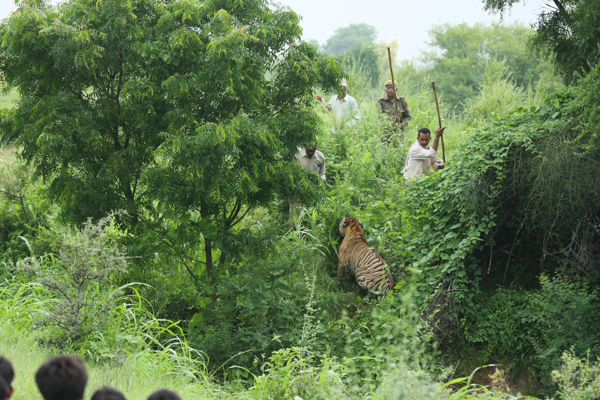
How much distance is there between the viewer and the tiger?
25.3ft

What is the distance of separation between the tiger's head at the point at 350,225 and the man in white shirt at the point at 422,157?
1236 mm

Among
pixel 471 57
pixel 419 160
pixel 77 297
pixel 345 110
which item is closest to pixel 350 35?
pixel 471 57

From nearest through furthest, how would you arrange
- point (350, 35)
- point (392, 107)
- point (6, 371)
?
point (6, 371) < point (392, 107) < point (350, 35)

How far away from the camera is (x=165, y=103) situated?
6688 mm

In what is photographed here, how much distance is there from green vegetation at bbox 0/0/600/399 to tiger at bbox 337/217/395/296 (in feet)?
0.97

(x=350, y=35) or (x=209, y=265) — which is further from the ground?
(x=350, y=35)

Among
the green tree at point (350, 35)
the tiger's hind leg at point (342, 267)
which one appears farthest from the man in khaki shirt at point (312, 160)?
the green tree at point (350, 35)

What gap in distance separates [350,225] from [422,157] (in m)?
1.82

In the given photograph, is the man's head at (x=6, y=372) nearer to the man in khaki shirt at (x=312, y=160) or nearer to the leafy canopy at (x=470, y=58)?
the man in khaki shirt at (x=312, y=160)

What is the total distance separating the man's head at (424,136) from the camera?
30.1 feet

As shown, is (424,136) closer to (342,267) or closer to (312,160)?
(312,160)

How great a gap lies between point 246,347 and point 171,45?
12.1 feet

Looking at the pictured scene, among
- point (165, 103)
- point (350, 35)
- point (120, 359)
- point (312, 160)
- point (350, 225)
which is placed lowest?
point (120, 359)

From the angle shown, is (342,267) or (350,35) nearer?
(342,267)
